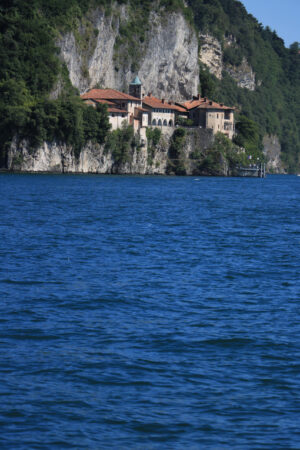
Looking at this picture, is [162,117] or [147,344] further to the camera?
[162,117]

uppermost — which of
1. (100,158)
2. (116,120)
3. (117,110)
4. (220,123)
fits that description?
(117,110)

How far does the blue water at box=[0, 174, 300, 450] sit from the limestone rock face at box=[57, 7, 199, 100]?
8884 centimetres

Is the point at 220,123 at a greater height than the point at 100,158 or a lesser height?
greater

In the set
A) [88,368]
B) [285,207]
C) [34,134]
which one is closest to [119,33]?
[34,134]

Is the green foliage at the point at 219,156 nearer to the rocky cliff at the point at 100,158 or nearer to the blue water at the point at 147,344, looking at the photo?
the rocky cliff at the point at 100,158

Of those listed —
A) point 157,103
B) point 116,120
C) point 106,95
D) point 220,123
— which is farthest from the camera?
point 220,123

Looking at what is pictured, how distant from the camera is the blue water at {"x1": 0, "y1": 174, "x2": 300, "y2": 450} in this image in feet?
42.5

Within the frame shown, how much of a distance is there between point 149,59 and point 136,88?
7831 millimetres

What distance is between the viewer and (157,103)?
138 m

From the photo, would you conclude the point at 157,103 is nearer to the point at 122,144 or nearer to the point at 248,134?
the point at 122,144

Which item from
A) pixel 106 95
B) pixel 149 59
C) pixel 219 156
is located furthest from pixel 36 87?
pixel 219 156

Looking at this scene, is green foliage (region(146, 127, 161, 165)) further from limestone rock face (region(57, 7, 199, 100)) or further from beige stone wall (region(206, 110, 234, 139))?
beige stone wall (region(206, 110, 234, 139))

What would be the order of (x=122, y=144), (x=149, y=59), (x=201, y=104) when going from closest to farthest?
(x=122, y=144), (x=149, y=59), (x=201, y=104)

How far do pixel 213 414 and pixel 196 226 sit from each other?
33.6 m
